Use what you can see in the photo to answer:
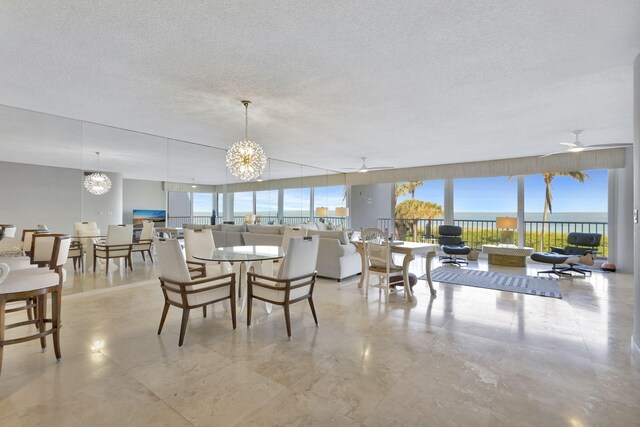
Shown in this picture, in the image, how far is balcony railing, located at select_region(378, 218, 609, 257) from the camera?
7.08 m

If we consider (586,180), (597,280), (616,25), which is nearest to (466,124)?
(616,25)

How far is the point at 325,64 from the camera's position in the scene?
2.74 meters

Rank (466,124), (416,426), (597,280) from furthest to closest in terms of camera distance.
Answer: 1. (597,280)
2. (466,124)
3. (416,426)

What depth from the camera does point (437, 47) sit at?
2.45m

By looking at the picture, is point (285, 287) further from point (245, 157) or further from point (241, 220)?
point (241, 220)

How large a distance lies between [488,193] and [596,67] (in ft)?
19.6

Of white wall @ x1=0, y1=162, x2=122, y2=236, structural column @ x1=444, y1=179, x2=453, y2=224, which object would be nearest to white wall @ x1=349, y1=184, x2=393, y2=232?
structural column @ x1=444, y1=179, x2=453, y2=224

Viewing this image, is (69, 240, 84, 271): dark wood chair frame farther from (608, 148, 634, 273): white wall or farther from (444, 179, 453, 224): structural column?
(608, 148, 634, 273): white wall

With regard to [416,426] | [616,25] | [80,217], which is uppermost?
[616,25]

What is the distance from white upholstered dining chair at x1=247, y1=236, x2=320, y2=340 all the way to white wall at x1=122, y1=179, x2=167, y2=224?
145 inches

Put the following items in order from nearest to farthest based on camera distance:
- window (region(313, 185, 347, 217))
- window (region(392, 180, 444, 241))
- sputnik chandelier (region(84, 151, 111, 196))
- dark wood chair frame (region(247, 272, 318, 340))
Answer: dark wood chair frame (region(247, 272, 318, 340))
sputnik chandelier (region(84, 151, 111, 196))
window (region(392, 180, 444, 241))
window (region(313, 185, 347, 217))

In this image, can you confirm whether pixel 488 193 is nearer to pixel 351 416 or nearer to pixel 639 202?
pixel 639 202

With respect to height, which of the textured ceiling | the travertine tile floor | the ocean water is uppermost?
the textured ceiling

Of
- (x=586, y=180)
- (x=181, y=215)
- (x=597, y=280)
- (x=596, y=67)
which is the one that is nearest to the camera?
(x=596, y=67)
